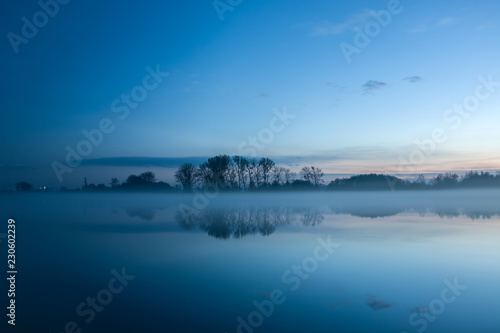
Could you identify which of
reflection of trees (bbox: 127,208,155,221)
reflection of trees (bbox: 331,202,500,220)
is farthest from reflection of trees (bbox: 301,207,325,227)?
reflection of trees (bbox: 127,208,155,221)

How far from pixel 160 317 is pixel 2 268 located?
7.09m

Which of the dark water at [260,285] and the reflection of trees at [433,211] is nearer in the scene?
the dark water at [260,285]

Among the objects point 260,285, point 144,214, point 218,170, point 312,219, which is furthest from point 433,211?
point 218,170

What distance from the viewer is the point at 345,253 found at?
1197 centimetres

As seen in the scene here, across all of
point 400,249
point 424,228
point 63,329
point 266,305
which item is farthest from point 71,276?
point 424,228

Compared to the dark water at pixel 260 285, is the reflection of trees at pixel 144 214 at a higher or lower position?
lower

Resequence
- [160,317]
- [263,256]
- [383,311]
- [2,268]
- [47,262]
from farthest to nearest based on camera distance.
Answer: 1. [263,256]
2. [47,262]
3. [2,268]
4. [383,311]
5. [160,317]

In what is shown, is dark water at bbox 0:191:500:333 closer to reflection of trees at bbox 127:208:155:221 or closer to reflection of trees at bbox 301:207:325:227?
reflection of trees at bbox 301:207:325:227

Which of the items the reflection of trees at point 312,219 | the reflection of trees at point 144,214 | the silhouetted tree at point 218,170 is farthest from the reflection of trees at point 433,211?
the silhouetted tree at point 218,170

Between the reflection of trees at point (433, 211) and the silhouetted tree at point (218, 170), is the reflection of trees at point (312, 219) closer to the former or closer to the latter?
the reflection of trees at point (433, 211)

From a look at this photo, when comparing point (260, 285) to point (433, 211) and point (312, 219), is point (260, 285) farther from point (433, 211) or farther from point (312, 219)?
point (433, 211)

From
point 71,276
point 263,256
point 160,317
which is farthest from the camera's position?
point 263,256

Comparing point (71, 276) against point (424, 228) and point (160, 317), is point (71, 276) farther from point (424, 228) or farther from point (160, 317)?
point (424, 228)

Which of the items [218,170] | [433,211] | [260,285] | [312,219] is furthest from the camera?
[218,170]
